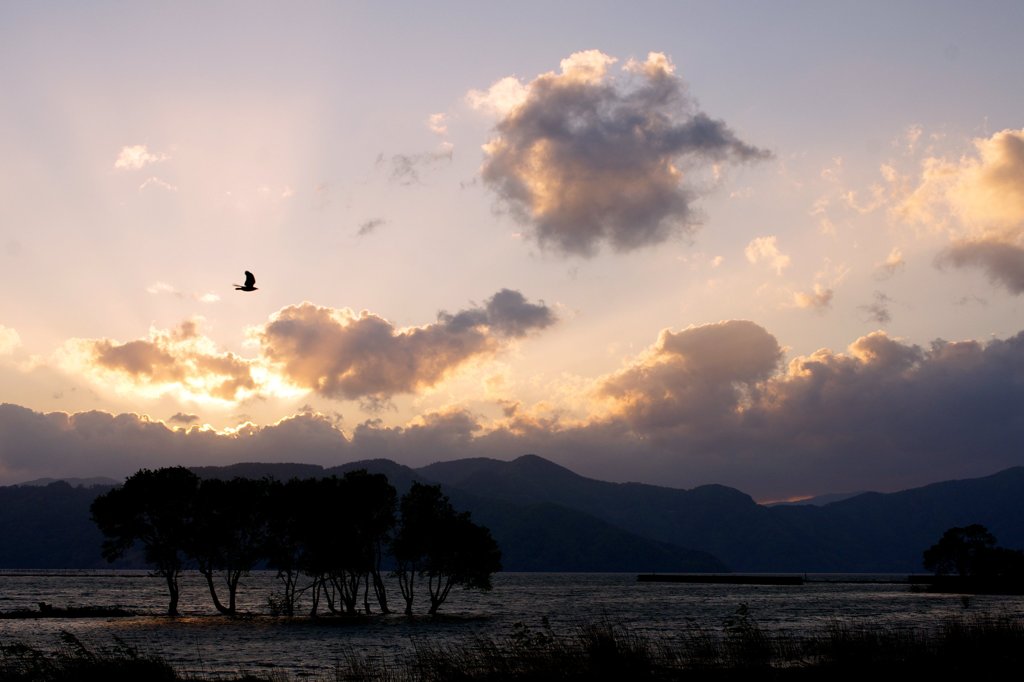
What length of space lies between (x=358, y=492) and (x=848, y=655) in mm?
91864

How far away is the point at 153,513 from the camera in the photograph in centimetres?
12150

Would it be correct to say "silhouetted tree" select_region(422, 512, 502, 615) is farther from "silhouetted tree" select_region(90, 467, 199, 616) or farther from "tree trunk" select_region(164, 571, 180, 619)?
"tree trunk" select_region(164, 571, 180, 619)

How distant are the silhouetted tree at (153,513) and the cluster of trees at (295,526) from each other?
13 centimetres

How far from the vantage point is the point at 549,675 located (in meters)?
35.3

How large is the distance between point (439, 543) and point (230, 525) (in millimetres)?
29017

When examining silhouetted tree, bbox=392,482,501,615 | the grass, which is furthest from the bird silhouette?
silhouetted tree, bbox=392,482,501,615

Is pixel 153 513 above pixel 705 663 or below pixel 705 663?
above

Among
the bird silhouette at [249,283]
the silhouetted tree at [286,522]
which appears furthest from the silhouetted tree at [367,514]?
the bird silhouette at [249,283]

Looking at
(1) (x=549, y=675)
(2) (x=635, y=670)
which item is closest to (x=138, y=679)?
(1) (x=549, y=675)

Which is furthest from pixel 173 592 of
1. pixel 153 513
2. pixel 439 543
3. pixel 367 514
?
pixel 439 543

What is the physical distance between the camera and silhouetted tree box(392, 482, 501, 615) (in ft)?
395

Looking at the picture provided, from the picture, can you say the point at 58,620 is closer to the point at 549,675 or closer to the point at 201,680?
the point at 201,680

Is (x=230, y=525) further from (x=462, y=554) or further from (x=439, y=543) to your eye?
(x=462, y=554)

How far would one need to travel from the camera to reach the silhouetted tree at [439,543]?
395ft
